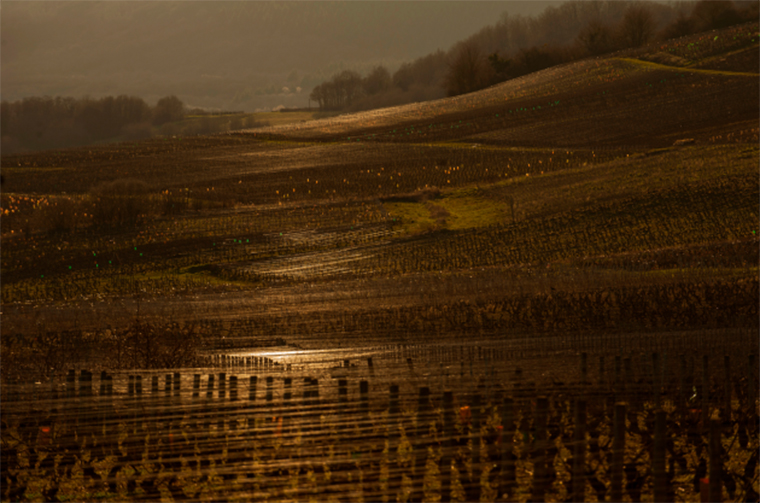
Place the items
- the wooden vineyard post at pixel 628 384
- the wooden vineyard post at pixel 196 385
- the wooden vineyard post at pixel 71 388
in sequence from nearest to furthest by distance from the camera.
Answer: the wooden vineyard post at pixel 628 384
the wooden vineyard post at pixel 196 385
the wooden vineyard post at pixel 71 388

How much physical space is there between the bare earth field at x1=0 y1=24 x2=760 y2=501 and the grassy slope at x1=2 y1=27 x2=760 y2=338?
0.76 ft

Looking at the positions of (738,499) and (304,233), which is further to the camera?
(304,233)

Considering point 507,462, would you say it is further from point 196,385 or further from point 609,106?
point 609,106

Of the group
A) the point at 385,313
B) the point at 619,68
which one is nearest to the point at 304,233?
the point at 385,313

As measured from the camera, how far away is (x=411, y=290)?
2142 cm

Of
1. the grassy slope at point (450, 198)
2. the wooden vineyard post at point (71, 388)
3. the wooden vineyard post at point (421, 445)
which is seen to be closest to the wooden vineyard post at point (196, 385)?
the wooden vineyard post at point (71, 388)

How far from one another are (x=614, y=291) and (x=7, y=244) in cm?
3099

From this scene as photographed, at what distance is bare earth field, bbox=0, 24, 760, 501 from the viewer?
7090 mm

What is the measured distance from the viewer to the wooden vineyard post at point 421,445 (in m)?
6.51

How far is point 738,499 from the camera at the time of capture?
6.93 meters

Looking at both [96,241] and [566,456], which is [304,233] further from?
[566,456]

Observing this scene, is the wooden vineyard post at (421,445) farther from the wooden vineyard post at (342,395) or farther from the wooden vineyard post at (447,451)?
the wooden vineyard post at (342,395)

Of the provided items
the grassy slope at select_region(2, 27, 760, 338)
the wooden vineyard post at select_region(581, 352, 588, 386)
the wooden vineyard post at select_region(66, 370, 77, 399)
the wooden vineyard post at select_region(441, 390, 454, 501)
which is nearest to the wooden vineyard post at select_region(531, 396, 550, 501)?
the wooden vineyard post at select_region(441, 390, 454, 501)

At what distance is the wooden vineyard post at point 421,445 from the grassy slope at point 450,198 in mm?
12622
